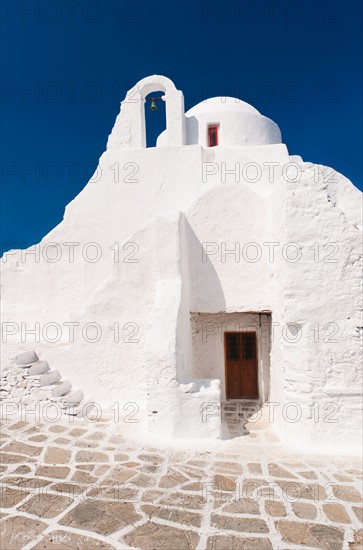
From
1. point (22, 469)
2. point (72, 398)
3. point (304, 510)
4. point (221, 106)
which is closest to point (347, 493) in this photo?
point (304, 510)

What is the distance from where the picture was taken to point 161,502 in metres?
4.48

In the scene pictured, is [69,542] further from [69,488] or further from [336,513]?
[336,513]

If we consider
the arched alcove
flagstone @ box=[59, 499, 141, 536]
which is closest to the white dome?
the arched alcove

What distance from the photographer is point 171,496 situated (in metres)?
4.62

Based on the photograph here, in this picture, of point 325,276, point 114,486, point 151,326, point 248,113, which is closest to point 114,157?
point 248,113

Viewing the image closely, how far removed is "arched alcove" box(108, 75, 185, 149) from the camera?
1073 centimetres

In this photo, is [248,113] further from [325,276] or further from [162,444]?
[162,444]

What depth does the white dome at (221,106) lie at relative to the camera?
1185 cm

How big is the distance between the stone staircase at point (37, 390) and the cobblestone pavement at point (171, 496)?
1051 mm

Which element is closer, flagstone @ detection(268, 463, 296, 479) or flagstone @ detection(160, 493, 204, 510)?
flagstone @ detection(160, 493, 204, 510)

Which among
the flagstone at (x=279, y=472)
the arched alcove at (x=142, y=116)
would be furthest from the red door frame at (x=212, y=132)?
the flagstone at (x=279, y=472)

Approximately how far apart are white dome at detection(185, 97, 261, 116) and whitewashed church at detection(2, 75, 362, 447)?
0.24 feet

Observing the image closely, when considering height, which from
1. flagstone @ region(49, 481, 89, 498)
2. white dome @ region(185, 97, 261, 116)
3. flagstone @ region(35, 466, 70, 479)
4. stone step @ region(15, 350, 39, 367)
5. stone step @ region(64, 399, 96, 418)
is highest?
white dome @ region(185, 97, 261, 116)

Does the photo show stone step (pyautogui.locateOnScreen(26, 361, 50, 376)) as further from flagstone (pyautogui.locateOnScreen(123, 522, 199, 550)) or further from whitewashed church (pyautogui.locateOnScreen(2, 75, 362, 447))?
flagstone (pyautogui.locateOnScreen(123, 522, 199, 550))
